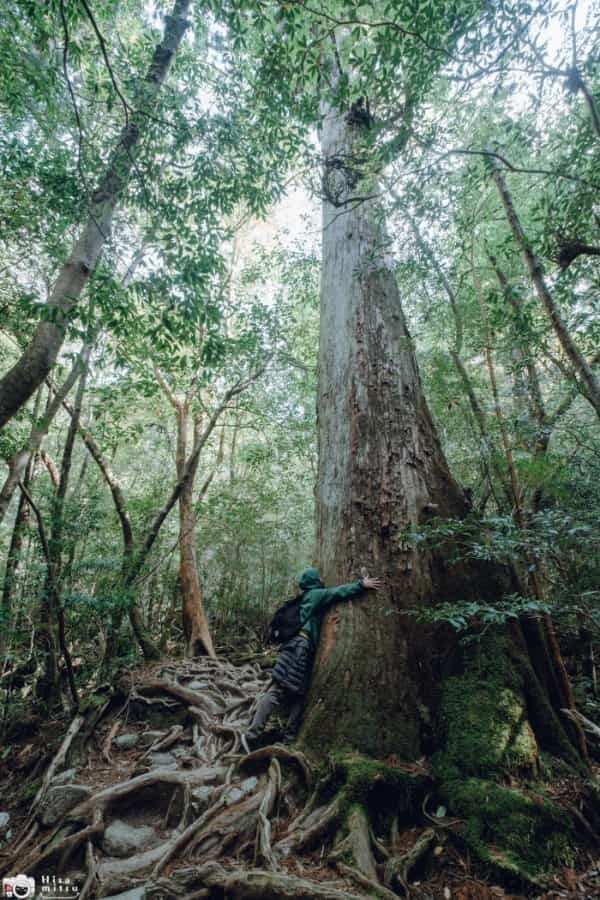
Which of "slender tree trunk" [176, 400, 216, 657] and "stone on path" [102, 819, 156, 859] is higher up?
"slender tree trunk" [176, 400, 216, 657]

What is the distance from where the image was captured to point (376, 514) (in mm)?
3363

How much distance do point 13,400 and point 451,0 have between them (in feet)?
13.9

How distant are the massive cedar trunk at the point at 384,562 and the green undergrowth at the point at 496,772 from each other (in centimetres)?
3

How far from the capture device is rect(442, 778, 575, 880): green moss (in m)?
2.01

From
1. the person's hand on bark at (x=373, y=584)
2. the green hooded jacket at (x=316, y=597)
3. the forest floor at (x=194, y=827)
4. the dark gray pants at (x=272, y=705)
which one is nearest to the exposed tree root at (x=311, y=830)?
the forest floor at (x=194, y=827)

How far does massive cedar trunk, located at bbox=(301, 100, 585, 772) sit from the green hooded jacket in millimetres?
84

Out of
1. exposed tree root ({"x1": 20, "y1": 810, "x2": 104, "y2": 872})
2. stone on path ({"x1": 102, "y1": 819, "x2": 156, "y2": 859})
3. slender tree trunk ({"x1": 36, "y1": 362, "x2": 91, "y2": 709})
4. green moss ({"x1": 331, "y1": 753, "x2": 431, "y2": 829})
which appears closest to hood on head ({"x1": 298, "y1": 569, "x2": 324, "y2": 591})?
green moss ({"x1": 331, "y1": 753, "x2": 431, "y2": 829})

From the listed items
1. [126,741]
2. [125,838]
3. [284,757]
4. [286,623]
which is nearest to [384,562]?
[286,623]

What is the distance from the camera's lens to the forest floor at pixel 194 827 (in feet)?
6.59

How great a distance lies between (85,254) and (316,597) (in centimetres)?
346

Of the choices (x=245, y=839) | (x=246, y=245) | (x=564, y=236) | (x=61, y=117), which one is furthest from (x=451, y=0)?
(x=246, y=245)

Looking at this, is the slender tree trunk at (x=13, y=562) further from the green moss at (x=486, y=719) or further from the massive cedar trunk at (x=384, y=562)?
the green moss at (x=486, y=719)

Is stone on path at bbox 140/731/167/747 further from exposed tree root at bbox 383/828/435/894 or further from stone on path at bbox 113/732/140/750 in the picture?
exposed tree root at bbox 383/828/435/894

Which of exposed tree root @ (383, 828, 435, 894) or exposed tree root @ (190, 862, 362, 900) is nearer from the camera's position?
exposed tree root @ (190, 862, 362, 900)
